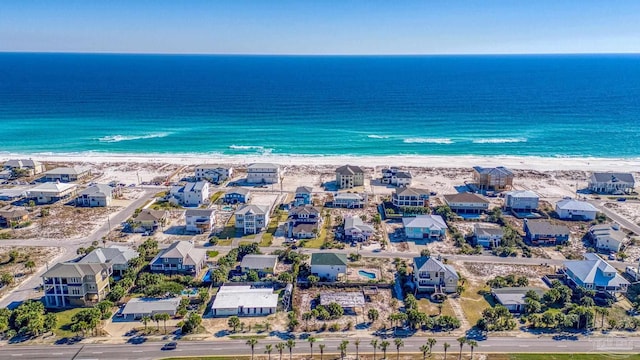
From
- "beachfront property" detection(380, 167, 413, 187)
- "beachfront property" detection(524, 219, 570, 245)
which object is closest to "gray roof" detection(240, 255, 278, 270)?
"beachfront property" detection(524, 219, 570, 245)

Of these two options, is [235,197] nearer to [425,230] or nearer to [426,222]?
[426,222]

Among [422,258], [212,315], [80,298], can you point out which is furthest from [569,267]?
[80,298]

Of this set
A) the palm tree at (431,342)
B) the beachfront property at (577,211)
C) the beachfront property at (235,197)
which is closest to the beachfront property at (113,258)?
the beachfront property at (235,197)

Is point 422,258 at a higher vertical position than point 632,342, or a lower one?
higher

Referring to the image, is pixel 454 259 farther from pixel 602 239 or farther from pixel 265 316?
pixel 265 316

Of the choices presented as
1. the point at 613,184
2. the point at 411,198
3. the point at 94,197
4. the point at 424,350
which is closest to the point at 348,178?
the point at 411,198
